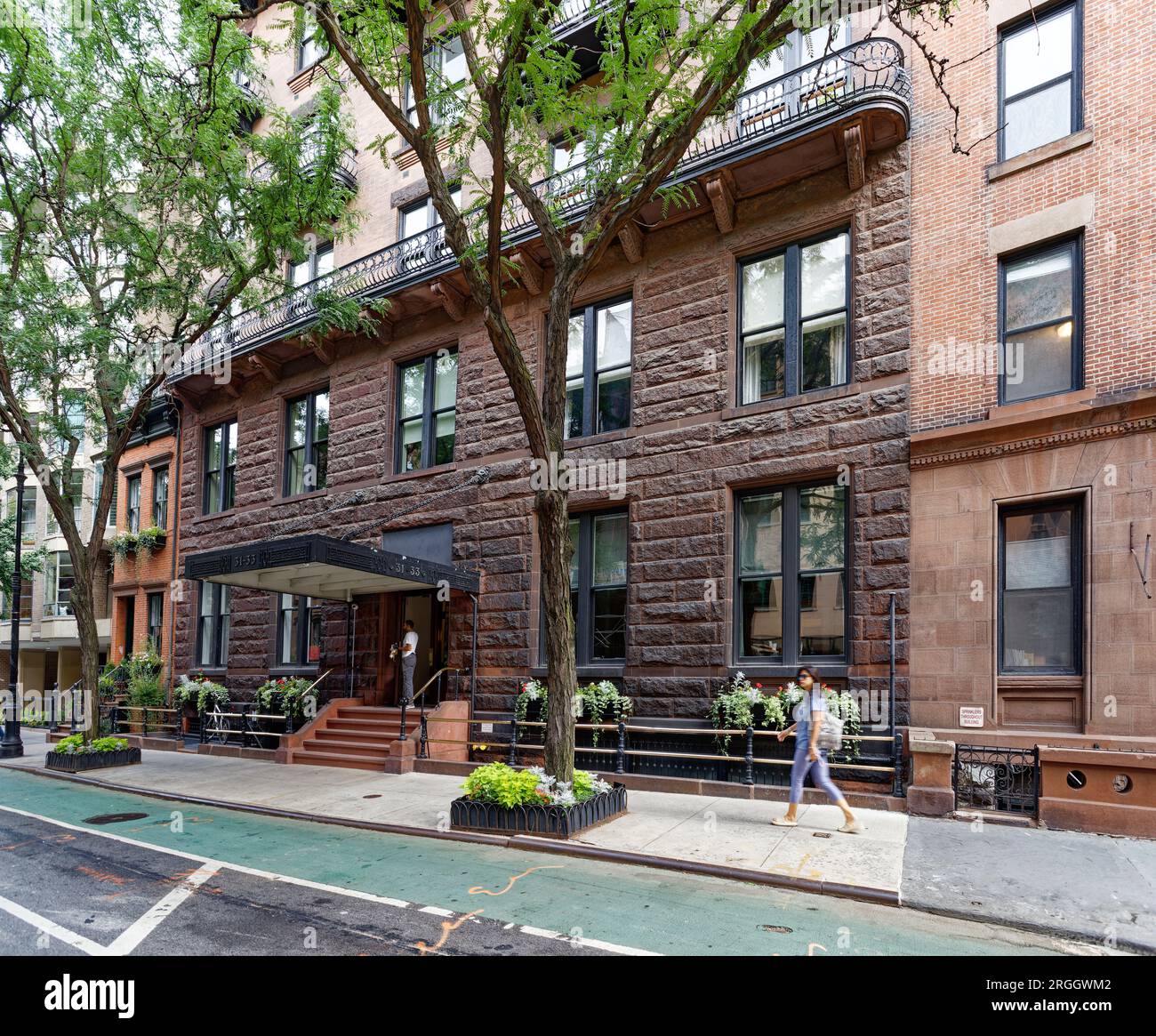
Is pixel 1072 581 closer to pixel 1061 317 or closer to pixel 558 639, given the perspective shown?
pixel 1061 317

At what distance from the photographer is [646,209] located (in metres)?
14.5

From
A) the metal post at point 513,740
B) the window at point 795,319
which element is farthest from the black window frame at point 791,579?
the metal post at point 513,740

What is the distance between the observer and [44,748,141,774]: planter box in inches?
640

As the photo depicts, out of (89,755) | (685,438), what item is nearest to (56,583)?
(89,755)

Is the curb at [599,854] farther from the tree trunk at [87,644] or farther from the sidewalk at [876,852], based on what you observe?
the tree trunk at [87,644]

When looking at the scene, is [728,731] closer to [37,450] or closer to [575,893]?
[575,893]

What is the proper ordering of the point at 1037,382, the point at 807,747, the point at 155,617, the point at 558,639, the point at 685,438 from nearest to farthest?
the point at 807,747 < the point at 558,639 < the point at 1037,382 < the point at 685,438 < the point at 155,617

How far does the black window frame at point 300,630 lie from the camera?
19922 millimetres

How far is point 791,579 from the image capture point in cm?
1284

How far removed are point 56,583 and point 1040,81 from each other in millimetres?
37517

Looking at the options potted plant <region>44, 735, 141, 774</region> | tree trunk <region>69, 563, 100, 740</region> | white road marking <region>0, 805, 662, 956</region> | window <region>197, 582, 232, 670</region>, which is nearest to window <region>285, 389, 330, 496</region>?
window <region>197, 582, 232, 670</region>

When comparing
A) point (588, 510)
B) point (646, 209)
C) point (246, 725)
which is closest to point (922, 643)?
point (588, 510)

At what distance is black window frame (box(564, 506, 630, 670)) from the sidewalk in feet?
10.1
